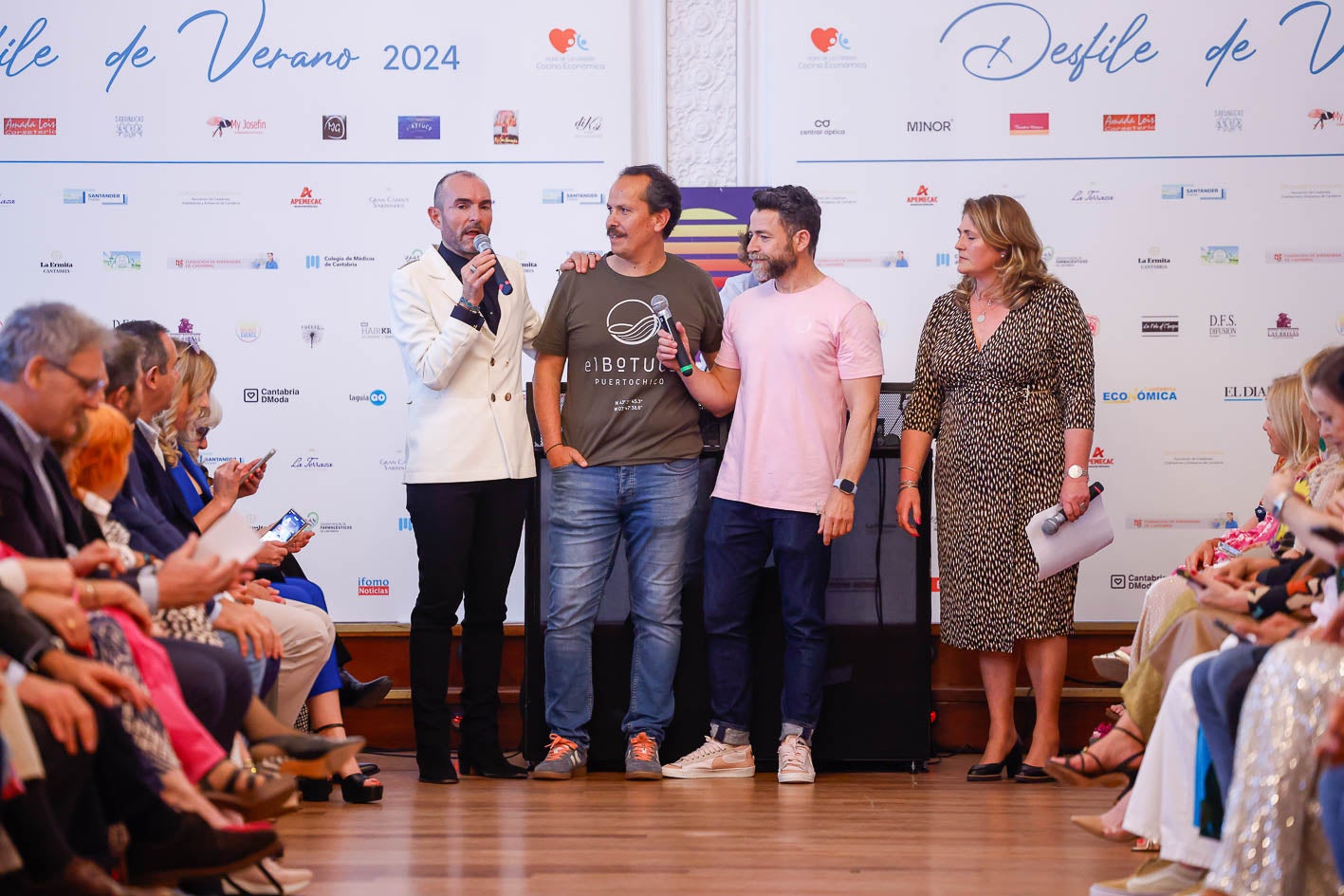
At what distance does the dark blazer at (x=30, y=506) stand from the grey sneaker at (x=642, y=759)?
1.92 m

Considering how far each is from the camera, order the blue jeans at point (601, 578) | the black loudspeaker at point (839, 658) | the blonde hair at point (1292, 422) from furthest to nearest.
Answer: the black loudspeaker at point (839, 658) < the blue jeans at point (601, 578) < the blonde hair at point (1292, 422)

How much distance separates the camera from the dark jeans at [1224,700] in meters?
2.31

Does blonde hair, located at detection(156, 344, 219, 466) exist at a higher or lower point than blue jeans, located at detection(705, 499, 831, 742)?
higher

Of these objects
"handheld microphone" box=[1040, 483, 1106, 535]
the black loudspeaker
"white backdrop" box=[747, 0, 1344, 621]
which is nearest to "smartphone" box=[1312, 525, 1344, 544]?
"handheld microphone" box=[1040, 483, 1106, 535]

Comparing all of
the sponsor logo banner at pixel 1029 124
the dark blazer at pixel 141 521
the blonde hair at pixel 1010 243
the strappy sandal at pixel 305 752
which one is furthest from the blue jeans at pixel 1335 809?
the sponsor logo banner at pixel 1029 124

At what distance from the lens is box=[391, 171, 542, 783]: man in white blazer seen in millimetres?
3934

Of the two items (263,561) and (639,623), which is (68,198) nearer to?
(263,561)

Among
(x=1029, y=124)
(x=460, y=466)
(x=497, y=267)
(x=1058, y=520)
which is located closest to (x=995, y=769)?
(x=1058, y=520)

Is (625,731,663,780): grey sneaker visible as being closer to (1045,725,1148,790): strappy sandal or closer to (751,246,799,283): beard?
(751,246,799,283): beard

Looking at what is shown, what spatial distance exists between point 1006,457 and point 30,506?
261 centimetres

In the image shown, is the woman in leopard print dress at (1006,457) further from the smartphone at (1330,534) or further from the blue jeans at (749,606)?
the smartphone at (1330,534)

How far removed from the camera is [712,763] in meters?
4.02

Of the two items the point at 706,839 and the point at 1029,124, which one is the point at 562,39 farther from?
the point at 706,839

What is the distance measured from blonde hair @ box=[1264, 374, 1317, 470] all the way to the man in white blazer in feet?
6.62
